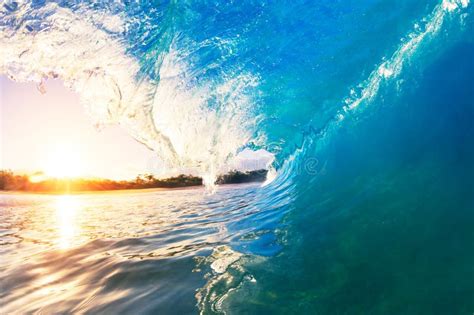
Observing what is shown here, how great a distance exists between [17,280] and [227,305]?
119 inches

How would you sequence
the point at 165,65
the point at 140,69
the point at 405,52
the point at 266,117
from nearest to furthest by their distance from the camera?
1. the point at 140,69
2. the point at 165,65
3. the point at 405,52
4. the point at 266,117

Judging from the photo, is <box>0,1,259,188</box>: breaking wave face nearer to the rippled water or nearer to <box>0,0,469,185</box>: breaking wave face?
<box>0,0,469,185</box>: breaking wave face

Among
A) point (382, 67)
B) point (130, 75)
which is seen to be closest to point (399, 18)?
point (382, 67)

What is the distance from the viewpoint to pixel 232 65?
17.5 feet

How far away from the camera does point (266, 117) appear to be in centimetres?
711

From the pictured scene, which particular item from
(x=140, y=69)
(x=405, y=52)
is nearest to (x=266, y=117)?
(x=405, y=52)

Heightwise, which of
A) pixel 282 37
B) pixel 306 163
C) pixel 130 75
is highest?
pixel 282 37

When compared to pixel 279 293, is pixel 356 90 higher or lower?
higher

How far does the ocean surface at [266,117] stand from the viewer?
285cm

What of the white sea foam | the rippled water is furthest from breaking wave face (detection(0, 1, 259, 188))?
the white sea foam

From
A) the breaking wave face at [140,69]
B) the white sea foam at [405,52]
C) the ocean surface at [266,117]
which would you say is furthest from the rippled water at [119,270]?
the white sea foam at [405,52]

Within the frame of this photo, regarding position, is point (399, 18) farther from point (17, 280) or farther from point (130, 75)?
point (17, 280)

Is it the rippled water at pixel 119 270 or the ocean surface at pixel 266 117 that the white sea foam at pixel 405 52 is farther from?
the rippled water at pixel 119 270

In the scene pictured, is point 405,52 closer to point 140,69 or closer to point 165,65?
point 165,65
